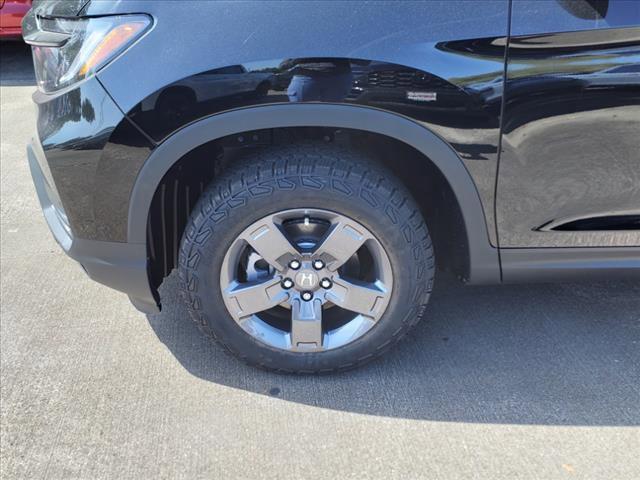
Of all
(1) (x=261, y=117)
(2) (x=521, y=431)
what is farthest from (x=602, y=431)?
(1) (x=261, y=117)

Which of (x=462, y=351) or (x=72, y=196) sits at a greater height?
(x=72, y=196)

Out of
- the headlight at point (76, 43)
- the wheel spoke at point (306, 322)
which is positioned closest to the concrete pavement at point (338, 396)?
the wheel spoke at point (306, 322)

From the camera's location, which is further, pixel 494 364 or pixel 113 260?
pixel 494 364

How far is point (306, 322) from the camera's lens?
2.39 m

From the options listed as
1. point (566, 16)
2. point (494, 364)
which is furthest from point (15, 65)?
point (566, 16)

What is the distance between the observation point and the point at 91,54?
6.95 ft

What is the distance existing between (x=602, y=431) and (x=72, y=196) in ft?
6.61

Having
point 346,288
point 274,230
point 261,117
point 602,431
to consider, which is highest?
point 261,117

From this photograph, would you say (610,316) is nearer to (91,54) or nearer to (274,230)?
(274,230)

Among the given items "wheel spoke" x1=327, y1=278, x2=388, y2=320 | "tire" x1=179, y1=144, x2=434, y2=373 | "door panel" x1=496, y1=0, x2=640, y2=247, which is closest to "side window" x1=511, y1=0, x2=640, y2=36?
"door panel" x1=496, y1=0, x2=640, y2=247

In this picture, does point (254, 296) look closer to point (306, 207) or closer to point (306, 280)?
point (306, 280)

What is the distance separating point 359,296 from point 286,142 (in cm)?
61

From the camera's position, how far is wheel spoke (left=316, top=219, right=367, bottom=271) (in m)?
2.26

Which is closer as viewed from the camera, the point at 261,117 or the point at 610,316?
the point at 261,117
